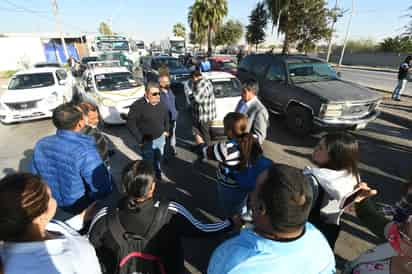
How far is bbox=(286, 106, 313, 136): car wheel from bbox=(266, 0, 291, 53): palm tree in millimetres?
18468

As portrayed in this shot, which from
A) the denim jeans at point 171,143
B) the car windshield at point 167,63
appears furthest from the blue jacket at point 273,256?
the car windshield at point 167,63

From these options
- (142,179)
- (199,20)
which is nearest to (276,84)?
(142,179)

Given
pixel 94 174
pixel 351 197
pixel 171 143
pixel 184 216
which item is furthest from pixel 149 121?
pixel 351 197

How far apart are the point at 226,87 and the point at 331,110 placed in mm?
2694

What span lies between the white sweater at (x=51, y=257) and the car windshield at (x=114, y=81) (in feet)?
21.9

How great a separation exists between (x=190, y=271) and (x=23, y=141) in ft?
20.2

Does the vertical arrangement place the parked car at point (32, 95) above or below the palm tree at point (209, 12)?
below

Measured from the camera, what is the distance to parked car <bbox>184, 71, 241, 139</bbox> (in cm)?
516

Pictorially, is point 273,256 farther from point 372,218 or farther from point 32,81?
point 32,81

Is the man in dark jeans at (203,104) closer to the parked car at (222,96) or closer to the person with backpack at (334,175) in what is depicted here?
the parked car at (222,96)

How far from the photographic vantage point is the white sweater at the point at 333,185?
1.62 meters

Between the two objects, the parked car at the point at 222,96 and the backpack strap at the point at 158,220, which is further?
the parked car at the point at 222,96

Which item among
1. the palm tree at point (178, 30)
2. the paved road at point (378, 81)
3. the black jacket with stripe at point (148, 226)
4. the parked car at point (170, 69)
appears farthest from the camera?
the palm tree at point (178, 30)

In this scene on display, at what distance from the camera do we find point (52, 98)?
7074 mm
